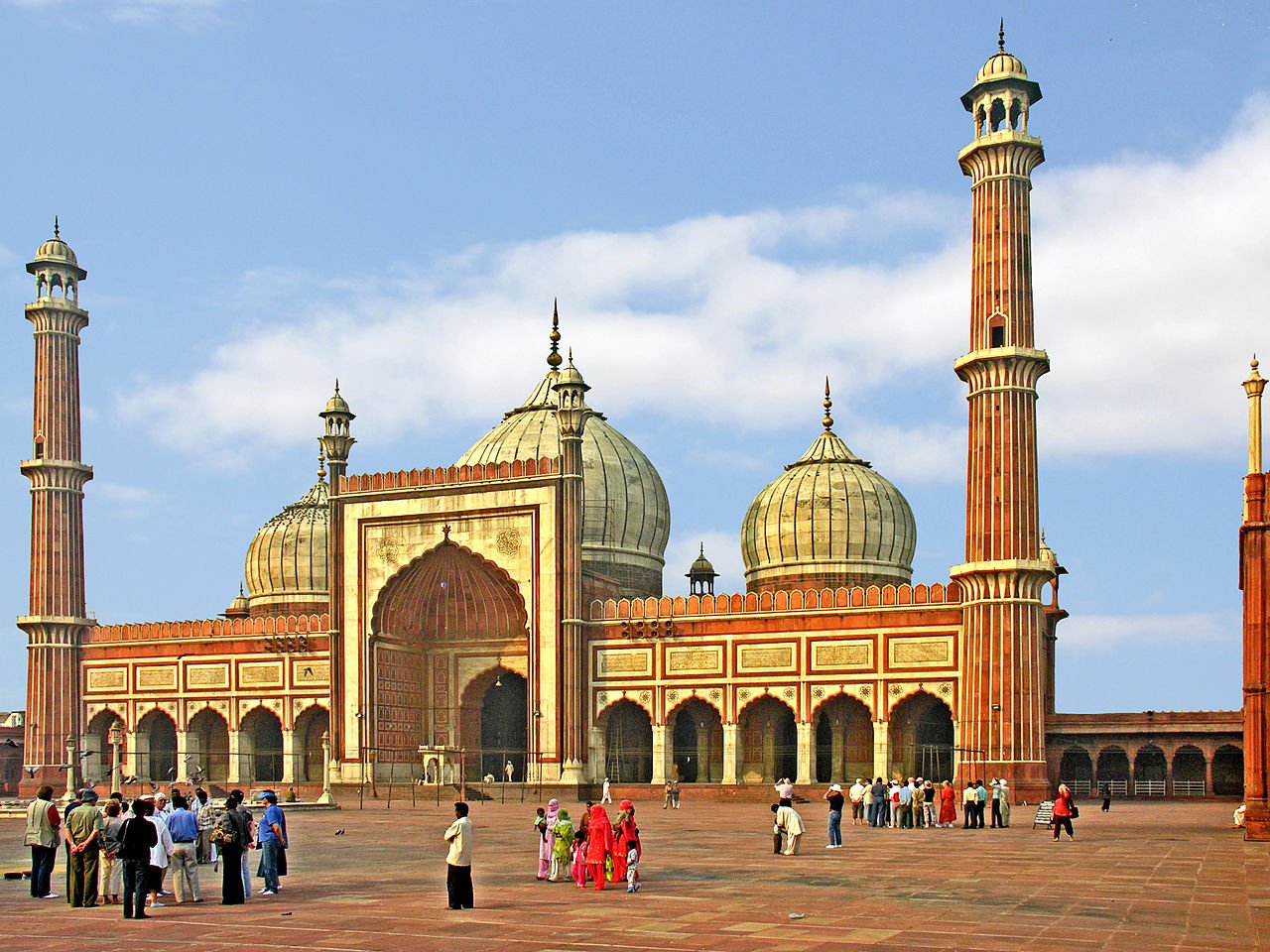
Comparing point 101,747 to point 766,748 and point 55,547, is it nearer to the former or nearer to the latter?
point 55,547

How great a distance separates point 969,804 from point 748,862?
1009 centimetres

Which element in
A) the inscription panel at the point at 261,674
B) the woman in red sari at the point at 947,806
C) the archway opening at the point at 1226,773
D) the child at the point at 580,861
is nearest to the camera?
→ the child at the point at 580,861

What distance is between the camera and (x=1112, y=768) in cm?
4131

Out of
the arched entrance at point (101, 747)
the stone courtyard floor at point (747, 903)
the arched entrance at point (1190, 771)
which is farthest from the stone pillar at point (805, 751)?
the arched entrance at point (101, 747)

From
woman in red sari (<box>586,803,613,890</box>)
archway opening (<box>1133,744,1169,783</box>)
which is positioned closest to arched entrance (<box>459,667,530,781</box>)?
archway opening (<box>1133,744,1169,783</box>)

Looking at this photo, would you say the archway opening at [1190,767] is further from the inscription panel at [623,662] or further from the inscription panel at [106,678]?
the inscription panel at [106,678]

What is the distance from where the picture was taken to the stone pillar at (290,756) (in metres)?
45.6

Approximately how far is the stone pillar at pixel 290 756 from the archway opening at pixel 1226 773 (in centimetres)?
2501

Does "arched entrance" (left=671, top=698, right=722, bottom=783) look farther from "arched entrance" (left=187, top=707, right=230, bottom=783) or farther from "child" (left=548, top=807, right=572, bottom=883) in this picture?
"child" (left=548, top=807, right=572, bottom=883)

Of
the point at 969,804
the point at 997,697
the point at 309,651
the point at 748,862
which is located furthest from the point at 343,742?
the point at 748,862

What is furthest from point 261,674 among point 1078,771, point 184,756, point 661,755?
point 1078,771

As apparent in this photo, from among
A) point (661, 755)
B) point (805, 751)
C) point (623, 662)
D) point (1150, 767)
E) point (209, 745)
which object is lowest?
point (209, 745)

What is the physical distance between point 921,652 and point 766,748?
5482mm

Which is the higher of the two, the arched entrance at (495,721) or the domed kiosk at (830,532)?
the domed kiosk at (830,532)
